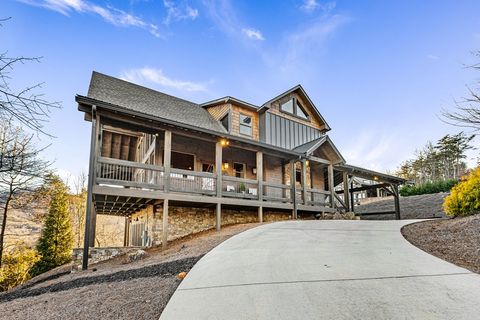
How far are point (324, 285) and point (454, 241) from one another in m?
4.69

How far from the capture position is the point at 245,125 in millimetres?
15805

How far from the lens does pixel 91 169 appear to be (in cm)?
866

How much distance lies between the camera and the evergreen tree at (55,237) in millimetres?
15117

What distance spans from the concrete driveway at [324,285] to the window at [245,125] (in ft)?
32.6

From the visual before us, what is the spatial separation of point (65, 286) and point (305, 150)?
11126 millimetres

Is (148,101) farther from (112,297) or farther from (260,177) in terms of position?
(112,297)

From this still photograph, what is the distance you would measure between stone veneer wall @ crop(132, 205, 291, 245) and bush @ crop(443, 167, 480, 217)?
755 centimetres

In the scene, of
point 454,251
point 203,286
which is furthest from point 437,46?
point 203,286

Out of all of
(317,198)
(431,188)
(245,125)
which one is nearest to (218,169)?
(245,125)

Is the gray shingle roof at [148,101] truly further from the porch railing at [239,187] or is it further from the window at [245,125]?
A: the porch railing at [239,187]

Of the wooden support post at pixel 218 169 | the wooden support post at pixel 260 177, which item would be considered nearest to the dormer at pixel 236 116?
the wooden support post at pixel 260 177

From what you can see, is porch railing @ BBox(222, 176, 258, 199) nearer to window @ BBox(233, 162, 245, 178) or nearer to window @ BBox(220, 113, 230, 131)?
window @ BBox(233, 162, 245, 178)

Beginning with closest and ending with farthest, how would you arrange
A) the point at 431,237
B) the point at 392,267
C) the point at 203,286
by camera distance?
the point at 203,286
the point at 392,267
the point at 431,237

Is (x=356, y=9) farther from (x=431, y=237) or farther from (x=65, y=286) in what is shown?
(x=65, y=286)
